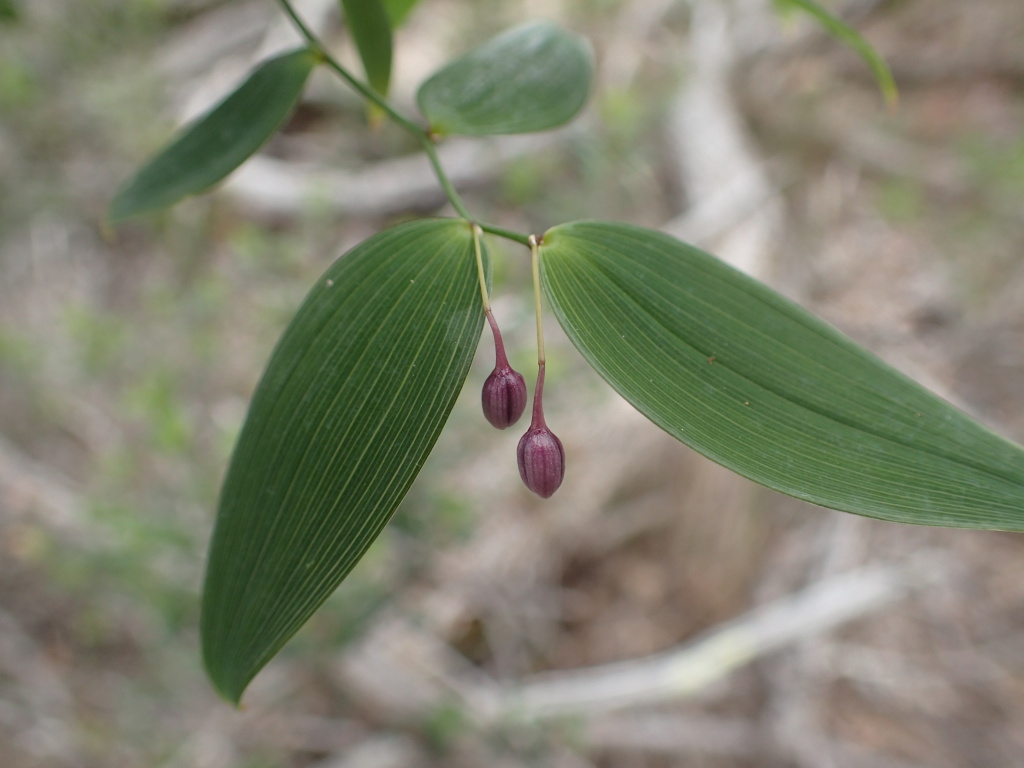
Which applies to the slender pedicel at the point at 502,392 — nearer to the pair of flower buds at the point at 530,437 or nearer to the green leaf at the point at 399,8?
the pair of flower buds at the point at 530,437

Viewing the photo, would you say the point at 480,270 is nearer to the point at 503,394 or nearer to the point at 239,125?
Result: the point at 503,394

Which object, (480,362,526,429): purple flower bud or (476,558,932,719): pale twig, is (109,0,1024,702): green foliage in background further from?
(476,558,932,719): pale twig

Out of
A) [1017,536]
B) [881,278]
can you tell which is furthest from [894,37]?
[1017,536]

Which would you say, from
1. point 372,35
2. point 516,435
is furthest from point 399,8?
point 516,435

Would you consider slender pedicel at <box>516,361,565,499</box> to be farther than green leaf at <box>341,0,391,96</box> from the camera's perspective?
No

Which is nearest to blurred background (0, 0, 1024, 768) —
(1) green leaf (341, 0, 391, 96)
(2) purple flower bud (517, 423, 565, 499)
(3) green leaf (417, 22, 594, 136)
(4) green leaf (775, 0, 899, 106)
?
(4) green leaf (775, 0, 899, 106)

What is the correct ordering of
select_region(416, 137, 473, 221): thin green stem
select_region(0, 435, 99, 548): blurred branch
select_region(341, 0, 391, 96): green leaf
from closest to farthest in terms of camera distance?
select_region(416, 137, 473, 221): thin green stem → select_region(341, 0, 391, 96): green leaf → select_region(0, 435, 99, 548): blurred branch

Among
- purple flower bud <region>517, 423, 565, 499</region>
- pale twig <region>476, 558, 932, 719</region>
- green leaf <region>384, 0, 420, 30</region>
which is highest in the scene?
green leaf <region>384, 0, 420, 30</region>
